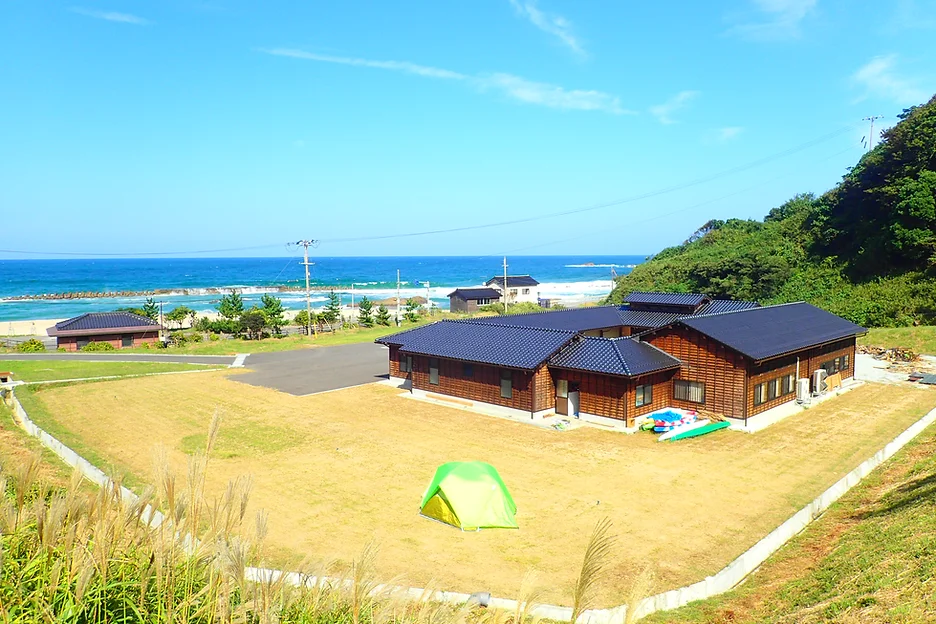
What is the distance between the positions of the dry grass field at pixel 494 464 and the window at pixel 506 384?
1405 mm

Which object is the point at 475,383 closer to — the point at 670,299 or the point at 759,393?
the point at 759,393

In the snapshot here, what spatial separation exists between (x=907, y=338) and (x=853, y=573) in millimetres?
34635

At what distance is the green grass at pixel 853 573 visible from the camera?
8898 mm

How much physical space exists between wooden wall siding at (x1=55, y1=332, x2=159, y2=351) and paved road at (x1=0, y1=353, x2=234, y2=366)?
3705mm

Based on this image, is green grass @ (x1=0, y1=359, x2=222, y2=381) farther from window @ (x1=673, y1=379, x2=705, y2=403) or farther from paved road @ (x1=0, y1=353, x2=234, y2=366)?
window @ (x1=673, y1=379, x2=705, y2=403)

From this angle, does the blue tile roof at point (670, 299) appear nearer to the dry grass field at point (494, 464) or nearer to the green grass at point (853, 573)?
the dry grass field at point (494, 464)

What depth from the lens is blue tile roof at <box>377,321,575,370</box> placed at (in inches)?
989

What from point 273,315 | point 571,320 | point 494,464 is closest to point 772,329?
point 571,320

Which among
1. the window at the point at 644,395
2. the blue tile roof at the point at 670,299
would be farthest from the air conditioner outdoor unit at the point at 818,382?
the window at the point at 644,395

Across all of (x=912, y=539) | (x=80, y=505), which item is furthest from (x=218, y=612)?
(x=912, y=539)

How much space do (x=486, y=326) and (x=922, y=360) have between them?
25137mm

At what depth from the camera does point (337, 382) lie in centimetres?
3206

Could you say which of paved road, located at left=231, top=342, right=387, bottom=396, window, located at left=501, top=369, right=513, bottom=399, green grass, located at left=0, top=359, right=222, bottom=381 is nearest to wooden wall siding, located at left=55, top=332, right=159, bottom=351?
green grass, located at left=0, top=359, right=222, bottom=381

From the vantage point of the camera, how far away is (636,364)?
23.3 metres
